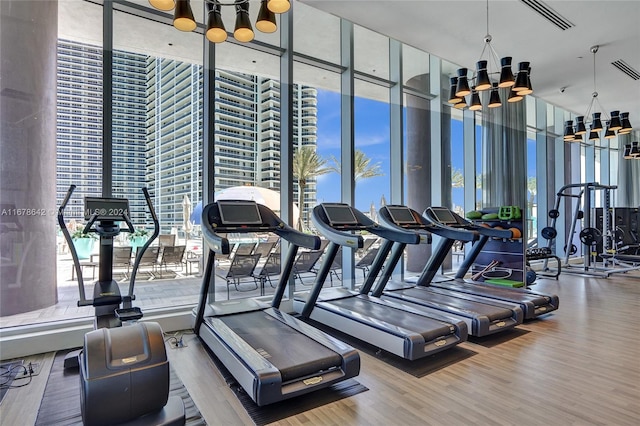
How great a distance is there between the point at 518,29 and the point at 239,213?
5.54 meters

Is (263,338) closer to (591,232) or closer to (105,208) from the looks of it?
(105,208)

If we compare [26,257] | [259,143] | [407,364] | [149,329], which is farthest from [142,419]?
[259,143]

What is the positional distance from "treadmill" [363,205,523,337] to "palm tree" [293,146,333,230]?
5.07ft

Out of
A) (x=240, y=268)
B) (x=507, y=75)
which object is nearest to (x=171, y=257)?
(x=240, y=268)

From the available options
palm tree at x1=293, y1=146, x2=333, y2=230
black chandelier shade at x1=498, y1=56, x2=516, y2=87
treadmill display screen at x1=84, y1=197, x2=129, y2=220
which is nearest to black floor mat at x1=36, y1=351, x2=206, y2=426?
treadmill display screen at x1=84, y1=197, x2=129, y2=220

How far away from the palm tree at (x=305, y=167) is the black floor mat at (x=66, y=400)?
337 centimetres

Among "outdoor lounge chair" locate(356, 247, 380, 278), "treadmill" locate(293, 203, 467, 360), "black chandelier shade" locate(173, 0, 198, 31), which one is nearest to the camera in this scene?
"black chandelier shade" locate(173, 0, 198, 31)

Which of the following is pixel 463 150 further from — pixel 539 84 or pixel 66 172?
pixel 66 172

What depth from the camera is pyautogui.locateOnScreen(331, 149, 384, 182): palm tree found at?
6.19 meters

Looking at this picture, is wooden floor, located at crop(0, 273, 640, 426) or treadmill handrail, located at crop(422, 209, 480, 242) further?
treadmill handrail, located at crop(422, 209, 480, 242)

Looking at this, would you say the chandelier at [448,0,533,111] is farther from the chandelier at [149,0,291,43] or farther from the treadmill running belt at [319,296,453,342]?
the treadmill running belt at [319,296,453,342]

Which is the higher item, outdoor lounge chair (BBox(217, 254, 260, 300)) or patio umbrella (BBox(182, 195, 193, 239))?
patio umbrella (BBox(182, 195, 193, 239))

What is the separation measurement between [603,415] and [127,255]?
16.8 feet

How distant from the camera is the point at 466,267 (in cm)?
609
